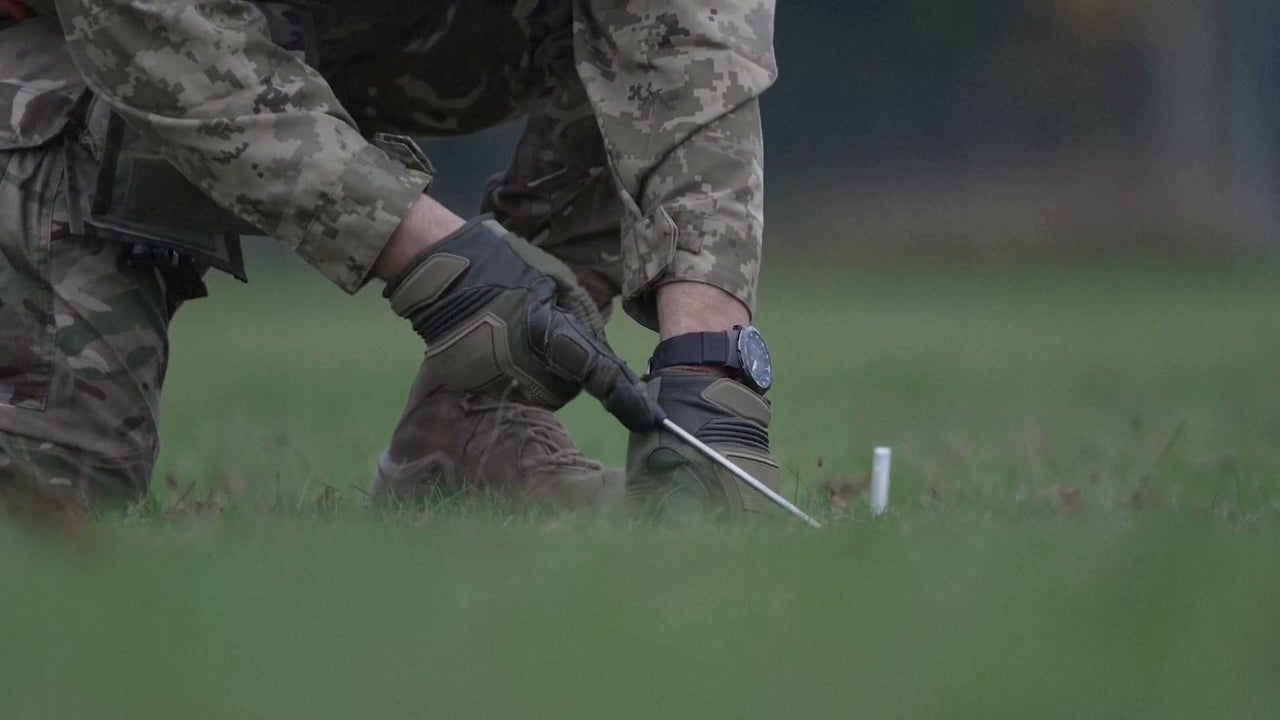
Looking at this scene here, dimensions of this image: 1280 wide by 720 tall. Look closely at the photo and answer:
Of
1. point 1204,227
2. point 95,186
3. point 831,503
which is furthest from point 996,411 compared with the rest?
point 1204,227

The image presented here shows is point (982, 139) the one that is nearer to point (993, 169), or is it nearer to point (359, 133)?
point (993, 169)

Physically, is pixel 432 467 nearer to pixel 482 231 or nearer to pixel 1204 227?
pixel 482 231

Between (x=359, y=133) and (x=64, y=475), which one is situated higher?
(x=359, y=133)

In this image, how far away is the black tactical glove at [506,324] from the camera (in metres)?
2.23

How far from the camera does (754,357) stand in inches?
92.7

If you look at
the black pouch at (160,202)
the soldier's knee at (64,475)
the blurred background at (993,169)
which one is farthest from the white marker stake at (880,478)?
the blurred background at (993,169)

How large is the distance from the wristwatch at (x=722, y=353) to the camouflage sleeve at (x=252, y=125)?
0.38 m

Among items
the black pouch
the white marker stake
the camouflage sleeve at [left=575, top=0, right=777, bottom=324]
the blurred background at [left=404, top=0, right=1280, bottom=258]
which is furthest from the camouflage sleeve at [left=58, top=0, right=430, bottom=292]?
the blurred background at [left=404, top=0, right=1280, bottom=258]

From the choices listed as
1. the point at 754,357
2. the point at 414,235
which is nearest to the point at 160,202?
the point at 414,235

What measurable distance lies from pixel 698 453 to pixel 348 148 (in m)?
0.57

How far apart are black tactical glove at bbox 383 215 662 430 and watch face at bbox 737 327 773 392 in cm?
15

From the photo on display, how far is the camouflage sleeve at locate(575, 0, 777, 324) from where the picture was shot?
2344 millimetres

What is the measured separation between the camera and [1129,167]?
12.2 metres

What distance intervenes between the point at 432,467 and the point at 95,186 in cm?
63
